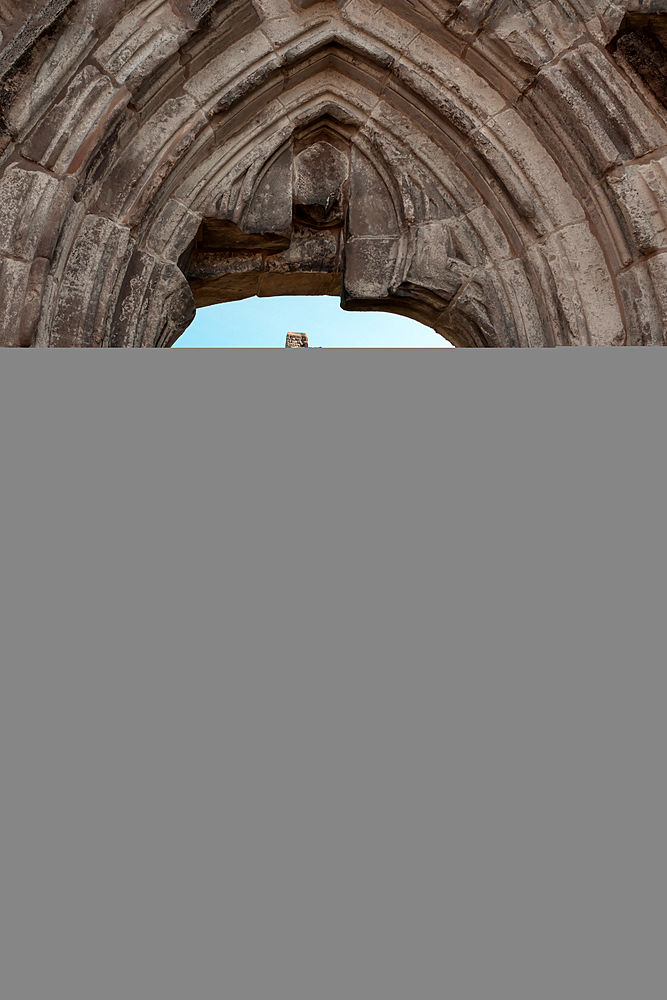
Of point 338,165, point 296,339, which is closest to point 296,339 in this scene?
point 296,339

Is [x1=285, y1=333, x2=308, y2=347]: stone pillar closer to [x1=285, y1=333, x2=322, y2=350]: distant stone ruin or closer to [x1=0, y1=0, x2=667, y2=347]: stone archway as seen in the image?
[x1=285, y1=333, x2=322, y2=350]: distant stone ruin

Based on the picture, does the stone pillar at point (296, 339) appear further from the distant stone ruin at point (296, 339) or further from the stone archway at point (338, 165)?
the stone archway at point (338, 165)

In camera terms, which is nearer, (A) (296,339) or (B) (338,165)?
(B) (338,165)

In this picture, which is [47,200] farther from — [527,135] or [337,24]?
[527,135]

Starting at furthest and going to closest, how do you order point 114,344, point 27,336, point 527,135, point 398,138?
point 398,138
point 527,135
point 114,344
point 27,336

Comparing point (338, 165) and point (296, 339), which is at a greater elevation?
point (296, 339)

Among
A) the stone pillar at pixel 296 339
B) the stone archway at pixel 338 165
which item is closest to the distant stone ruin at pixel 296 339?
the stone pillar at pixel 296 339

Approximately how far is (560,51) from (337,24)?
0.92 meters

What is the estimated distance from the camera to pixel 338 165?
10.3 ft

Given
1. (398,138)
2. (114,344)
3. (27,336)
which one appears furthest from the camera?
(398,138)

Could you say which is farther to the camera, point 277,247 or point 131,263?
point 277,247

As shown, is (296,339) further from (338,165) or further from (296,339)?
(338,165)

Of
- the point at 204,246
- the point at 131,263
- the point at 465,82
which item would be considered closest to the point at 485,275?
the point at 465,82

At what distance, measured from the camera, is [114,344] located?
8.80 feet
